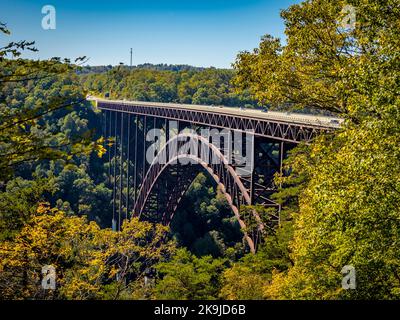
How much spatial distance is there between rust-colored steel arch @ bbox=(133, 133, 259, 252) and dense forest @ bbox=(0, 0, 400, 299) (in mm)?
7948

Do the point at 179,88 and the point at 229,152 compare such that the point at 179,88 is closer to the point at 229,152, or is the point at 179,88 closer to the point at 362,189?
the point at 229,152

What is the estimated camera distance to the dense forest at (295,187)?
7.38 metres

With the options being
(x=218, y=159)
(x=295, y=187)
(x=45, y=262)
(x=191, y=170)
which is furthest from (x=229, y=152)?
(x=191, y=170)

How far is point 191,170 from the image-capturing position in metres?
50.6

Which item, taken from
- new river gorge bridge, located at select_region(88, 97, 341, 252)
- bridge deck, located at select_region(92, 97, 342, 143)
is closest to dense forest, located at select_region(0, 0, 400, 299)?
new river gorge bridge, located at select_region(88, 97, 341, 252)

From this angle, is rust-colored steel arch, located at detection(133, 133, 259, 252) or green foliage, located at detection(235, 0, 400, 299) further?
rust-colored steel arch, located at detection(133, 133, 259, 252)

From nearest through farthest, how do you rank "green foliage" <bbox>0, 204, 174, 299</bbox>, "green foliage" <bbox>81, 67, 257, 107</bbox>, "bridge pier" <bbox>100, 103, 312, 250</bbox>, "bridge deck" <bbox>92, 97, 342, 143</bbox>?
"green foliage" <bbox>0, 204, 174, 299</bbox>
"bridge deck" <bbox>92, 97, 342, 143</bbox>
"bridge pier" <bbox>100, 103, 312, 250</bbox>
"green foliage" <bbox>81, 67, 257, 107</bbox>

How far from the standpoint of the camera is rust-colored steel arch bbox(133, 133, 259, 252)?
31.1 meters

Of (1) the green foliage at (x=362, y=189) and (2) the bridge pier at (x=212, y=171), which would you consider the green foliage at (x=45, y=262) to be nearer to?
(2) the bridge pier at (x=212, y=171)

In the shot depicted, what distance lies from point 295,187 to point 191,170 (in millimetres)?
31771

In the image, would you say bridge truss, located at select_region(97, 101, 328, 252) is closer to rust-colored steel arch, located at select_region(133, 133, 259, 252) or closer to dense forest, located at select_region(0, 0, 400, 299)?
rust-colored steel arch, located at select_region(133, 133, 259, 252)
